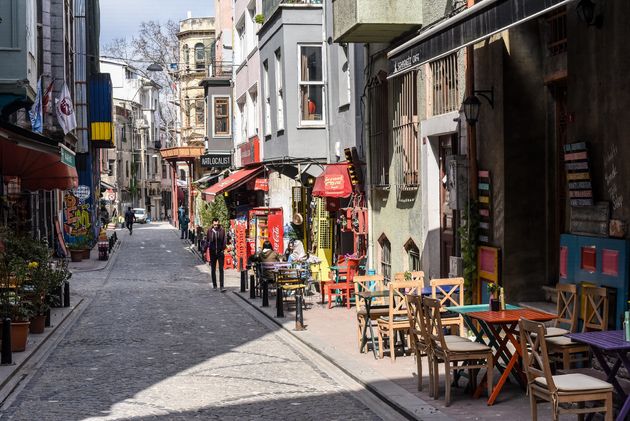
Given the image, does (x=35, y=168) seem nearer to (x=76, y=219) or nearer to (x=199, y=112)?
(x=76, y=219)

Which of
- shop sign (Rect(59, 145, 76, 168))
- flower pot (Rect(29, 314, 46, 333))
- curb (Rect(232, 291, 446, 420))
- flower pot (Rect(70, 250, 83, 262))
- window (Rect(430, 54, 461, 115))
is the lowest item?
curb (Rect(232, 291, 446, 420))

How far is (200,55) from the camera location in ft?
239

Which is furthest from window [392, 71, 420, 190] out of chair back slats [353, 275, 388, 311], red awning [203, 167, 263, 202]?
red awning [203, 167, 263, 202]

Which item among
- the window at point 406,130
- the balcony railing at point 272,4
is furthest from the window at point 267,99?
the window at point 406,130

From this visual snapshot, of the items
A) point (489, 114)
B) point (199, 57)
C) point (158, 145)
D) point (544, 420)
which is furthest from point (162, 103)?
point (544, 420)

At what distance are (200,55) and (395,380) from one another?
210 feet

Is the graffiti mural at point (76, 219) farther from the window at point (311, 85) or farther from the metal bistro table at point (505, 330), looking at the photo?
the metal bistro table at point (505, 330)

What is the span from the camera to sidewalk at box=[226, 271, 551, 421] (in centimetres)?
943

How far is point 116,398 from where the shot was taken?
10.8 metres

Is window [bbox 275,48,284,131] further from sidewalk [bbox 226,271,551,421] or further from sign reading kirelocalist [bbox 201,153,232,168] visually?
sign reading kirelocalist [bbox 201,153,232,168]

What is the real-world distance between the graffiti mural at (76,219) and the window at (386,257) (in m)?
23.0

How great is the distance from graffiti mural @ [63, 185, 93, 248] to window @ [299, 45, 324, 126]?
685 inches

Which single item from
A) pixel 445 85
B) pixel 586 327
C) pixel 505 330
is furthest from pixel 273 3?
pixel 505 330

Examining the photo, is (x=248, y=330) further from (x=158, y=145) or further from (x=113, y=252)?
(x=158, y=145)
